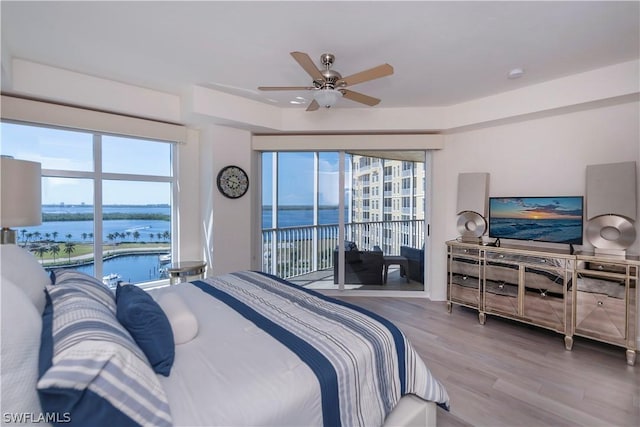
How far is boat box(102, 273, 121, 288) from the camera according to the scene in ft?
10.5

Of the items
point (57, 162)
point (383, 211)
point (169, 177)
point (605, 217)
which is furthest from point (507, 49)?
point (57, 162)

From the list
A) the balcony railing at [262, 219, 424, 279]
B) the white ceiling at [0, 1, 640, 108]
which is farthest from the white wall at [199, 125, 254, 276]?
the white ceiling at [0, 1, 640, 108]

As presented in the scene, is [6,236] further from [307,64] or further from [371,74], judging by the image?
[371,74]

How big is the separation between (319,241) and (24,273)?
10.9 ft

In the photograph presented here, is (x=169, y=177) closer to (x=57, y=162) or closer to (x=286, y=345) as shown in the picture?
(x=57, y=162)

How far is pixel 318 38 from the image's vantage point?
2115mm

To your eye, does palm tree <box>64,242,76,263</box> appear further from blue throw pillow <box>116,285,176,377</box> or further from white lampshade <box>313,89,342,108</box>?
white lampshade <box>313,89,342,108</box>

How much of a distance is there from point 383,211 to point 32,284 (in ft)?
12.2

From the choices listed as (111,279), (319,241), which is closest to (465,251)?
(319,241)

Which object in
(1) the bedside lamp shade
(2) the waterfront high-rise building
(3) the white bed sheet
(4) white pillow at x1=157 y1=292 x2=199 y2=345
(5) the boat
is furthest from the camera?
(2) the waterfront high-rise building

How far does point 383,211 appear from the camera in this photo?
167 inches

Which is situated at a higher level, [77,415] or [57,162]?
[57,162]

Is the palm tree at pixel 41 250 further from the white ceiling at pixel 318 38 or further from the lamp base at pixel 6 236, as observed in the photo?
the white ceiling at pixel 318 38

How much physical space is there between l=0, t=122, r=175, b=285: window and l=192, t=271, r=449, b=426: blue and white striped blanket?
6.85 feet
